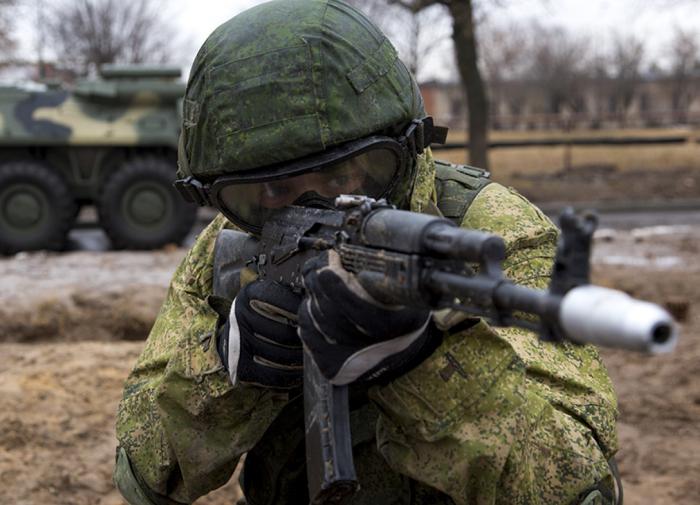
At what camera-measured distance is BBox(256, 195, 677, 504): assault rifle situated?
128 centimetres

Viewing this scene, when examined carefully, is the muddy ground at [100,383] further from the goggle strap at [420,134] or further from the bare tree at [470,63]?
the bare tree at [470,63]

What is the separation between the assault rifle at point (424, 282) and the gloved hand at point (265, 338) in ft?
0.16

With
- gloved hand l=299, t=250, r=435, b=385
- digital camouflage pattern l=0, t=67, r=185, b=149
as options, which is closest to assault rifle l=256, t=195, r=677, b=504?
gloved hand l=299, t=250, r=435, b=385

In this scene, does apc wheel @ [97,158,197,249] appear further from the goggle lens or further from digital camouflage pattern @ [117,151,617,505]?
the goggle lens

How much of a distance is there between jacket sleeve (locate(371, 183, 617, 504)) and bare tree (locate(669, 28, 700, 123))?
3879cm

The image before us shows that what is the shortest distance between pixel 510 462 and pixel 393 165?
73 cm

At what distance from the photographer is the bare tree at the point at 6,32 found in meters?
22.5

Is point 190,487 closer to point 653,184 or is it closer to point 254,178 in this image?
point 254,178

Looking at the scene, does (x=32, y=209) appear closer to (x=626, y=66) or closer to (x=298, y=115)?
(x=298, y=115)

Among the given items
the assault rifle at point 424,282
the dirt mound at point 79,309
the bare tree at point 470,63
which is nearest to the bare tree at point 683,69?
the bare tree at point 470,63

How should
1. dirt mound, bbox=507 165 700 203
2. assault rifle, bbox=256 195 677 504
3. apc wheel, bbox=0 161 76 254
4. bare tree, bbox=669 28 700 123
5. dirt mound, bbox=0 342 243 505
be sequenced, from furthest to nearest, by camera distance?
bare tree, bbox=669 28 700 123 < dirt mound, bbox=507 165 700 203 < apc wheel, bbox=0 161 76 254 < dirt mound, bbox=0 342 243 505 < assault rifle, bbox=256 195 677 504

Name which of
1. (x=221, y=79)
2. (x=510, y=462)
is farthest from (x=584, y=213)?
(x=221, y=79)

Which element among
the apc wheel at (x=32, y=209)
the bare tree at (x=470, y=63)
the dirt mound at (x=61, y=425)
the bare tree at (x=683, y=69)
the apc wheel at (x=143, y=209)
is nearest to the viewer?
the dirt mound at (x=61, y=425)

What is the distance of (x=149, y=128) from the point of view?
12477mm
